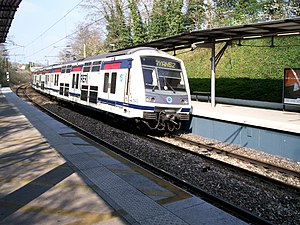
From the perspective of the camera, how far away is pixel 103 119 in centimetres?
1622

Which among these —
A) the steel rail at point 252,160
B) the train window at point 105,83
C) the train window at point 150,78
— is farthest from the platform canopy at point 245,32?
the steel rail at point 252,160

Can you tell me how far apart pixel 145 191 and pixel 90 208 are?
1192mm

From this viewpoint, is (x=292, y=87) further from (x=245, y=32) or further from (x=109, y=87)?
(x=109, y=87)

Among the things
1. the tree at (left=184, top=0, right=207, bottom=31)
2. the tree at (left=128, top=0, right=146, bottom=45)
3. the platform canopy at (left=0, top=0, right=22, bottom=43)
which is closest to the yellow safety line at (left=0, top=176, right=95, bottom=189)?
the platform canopy at (left=0, top=0, right=22, bottom=43)

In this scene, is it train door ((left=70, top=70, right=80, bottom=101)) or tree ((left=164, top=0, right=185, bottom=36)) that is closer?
train door ((left=70, top=70, right=80, bottom=101))

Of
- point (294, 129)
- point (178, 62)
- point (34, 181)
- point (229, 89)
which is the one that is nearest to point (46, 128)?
point (178, 62)

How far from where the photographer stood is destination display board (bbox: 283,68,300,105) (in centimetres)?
1302

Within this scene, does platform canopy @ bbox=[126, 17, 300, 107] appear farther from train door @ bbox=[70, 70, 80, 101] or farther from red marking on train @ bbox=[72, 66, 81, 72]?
train door @ bbox=[70, 70, 80, 101]

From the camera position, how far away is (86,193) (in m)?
5.54

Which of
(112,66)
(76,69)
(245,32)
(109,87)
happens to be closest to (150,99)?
(109,87)

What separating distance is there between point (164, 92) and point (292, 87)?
5.46 meters

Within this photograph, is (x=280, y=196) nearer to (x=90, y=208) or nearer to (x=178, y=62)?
(x=90, y=208)

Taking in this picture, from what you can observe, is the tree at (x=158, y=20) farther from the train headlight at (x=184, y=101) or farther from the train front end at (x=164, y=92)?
the train headlight at (x=184, y=101)

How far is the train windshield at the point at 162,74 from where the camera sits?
37.8 feet
